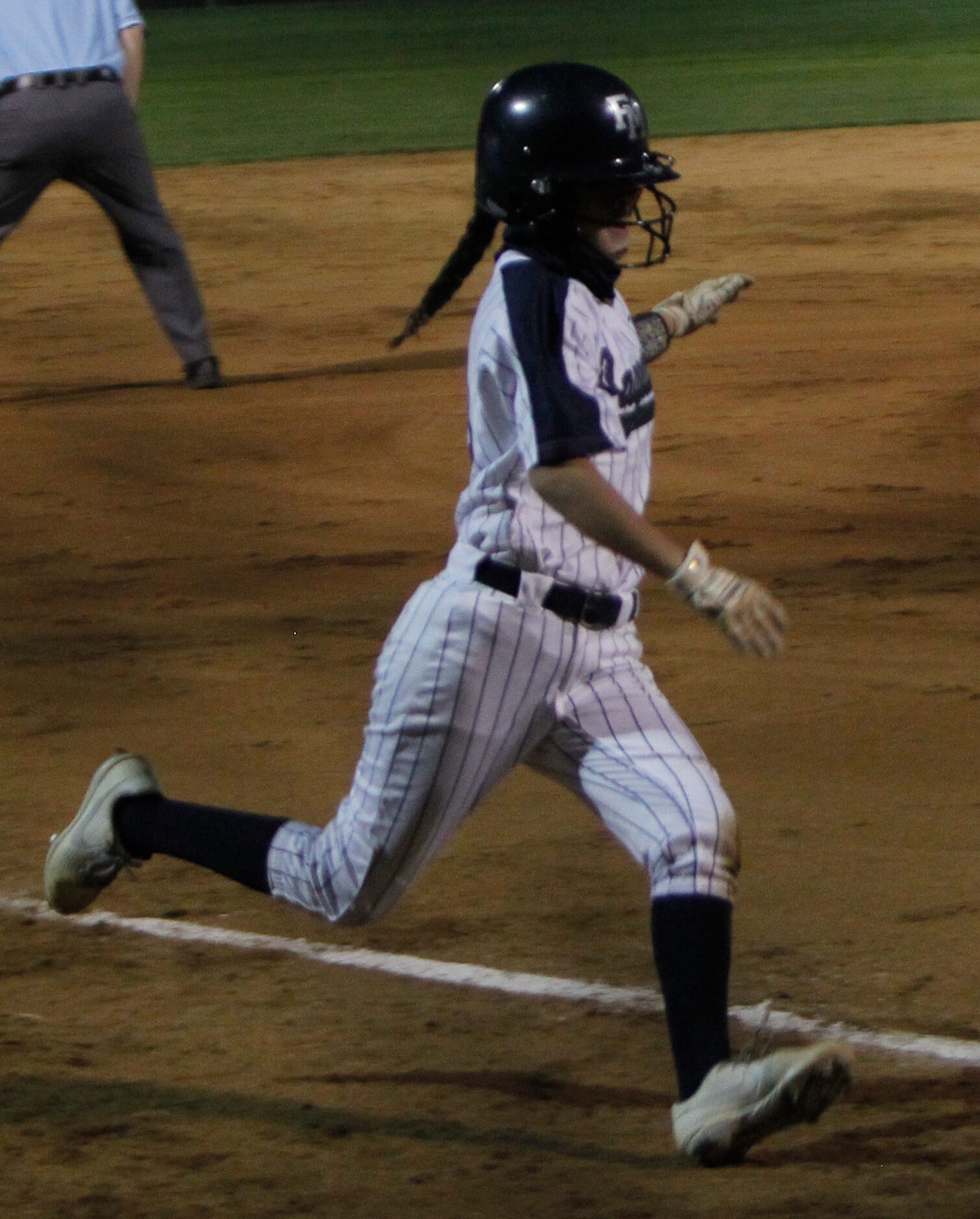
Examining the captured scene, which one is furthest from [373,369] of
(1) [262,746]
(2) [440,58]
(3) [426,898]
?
(2) [440,58]

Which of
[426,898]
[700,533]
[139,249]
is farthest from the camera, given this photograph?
[139,249]

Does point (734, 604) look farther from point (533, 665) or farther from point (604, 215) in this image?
point (604, 215)

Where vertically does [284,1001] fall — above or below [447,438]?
above

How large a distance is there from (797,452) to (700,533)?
104 cm

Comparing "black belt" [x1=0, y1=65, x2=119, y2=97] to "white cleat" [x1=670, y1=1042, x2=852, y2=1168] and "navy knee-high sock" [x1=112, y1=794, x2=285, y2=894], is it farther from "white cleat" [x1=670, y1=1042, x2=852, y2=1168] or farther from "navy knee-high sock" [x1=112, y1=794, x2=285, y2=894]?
"white cleat" [x1=670, y1=1042, x2=852, y2=1168]

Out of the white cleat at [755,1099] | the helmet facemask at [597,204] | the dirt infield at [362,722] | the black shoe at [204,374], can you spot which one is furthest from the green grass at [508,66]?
the white cleat at [755,1099]

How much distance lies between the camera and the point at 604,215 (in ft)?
10.5

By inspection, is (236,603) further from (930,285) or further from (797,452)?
(930,285)

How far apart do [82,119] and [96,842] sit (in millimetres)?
4924

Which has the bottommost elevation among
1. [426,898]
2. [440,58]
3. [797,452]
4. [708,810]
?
[440,58]

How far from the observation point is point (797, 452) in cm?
771

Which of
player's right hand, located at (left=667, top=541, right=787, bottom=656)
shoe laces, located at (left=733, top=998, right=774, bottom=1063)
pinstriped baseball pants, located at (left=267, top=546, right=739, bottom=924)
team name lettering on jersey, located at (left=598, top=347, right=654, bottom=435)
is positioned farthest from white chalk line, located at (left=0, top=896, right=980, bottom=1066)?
team name lettering on jersey, located at (left=598, top=347, right=654, bottom=435)

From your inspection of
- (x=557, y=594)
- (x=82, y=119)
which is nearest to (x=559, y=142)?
(x=557, y=594)

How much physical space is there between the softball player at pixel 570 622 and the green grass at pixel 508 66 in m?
12.4
